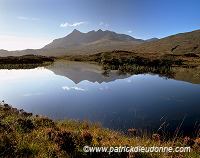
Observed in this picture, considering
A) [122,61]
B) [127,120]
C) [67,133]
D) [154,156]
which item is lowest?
[127,120]

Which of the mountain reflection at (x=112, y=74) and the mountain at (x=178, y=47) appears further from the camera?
the mountain at (x=178, y=47)

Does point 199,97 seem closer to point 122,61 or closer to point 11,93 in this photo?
point 11,93

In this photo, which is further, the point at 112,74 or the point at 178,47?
the point at 178,47

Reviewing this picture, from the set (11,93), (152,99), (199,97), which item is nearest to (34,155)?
(152,99)

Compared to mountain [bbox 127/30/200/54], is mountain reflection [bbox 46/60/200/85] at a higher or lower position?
lower

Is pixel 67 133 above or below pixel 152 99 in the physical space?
above

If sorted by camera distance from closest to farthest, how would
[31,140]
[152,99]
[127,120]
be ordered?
[31,140], [127,120], [152,99]

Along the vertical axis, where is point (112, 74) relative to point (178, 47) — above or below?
below

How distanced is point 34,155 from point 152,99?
14018mm

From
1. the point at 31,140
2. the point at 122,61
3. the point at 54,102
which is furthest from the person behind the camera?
the point at 122,61

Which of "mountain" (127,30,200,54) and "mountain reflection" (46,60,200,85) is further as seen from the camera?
"mountain" (127,30,200,54)

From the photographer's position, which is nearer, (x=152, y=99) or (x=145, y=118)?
(x=145, y=118)

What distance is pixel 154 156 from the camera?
15.7ft

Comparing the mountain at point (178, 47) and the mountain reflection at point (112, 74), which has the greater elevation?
the mountain at point (178, 47)
